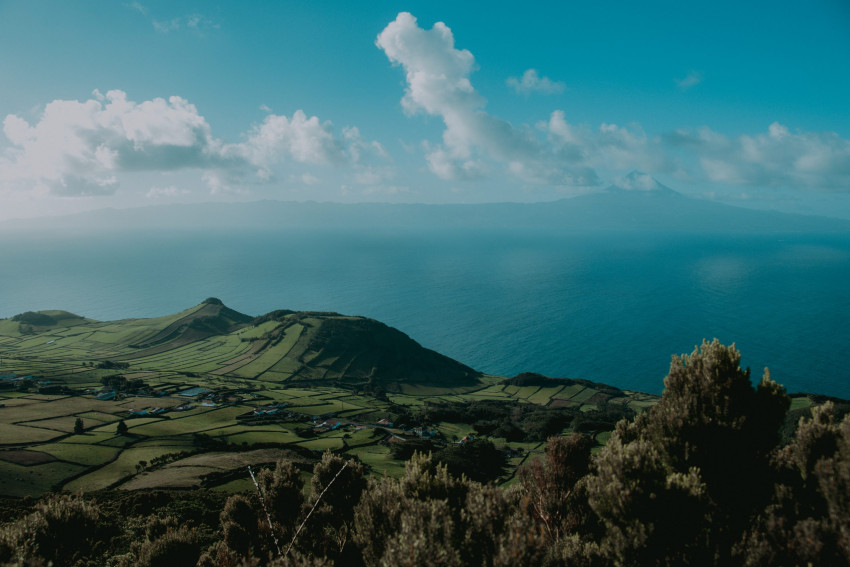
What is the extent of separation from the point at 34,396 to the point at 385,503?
104 metres

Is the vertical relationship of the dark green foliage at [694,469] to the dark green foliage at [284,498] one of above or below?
above

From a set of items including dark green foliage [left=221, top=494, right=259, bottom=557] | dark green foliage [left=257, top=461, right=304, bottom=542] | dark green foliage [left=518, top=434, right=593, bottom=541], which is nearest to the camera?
dark green foliage [left=221, top=494, right=259, bottom=557]

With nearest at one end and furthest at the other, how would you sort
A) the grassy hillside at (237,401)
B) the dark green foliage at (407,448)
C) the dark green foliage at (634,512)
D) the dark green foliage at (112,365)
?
the dark green foliage at (634,512) < the grassy hillside at (237,401) < the dark green foliage at (407,448) < the dark green foliage at (112,365)

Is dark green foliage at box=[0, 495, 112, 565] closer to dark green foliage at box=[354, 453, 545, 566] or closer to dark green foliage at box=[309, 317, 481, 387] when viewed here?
dark green foliage at box=[354, 453, 545, 566]

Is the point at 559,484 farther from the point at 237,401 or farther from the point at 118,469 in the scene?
the point at 237,401

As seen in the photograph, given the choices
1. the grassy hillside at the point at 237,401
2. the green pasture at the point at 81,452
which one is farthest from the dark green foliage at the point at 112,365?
the green pasture at the point at 81,452

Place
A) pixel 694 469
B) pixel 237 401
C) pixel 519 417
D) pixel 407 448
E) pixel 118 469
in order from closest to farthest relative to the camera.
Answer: pixel 694 469 < pixel 118 469 < pixel 407 448 < pixel 237 401 < pixel 519 417

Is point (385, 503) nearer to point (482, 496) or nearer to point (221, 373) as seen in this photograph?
point (482, 496)

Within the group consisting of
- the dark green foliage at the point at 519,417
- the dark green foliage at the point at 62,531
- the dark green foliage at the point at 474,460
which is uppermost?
the dark green foliage at the point at 62,531

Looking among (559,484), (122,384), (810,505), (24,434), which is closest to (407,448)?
(559,484)

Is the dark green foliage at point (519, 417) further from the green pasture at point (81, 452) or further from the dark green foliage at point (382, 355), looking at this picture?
the green pasture at point (81, 452)

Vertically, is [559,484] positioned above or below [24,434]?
above

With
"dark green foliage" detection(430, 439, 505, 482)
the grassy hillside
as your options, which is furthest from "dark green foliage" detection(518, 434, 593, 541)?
the grassy hillside

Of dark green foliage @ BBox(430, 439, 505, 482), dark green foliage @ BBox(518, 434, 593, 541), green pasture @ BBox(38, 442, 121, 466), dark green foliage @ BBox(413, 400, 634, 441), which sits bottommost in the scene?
dark green foliage @ BBox(413, 400, 634, 441)
